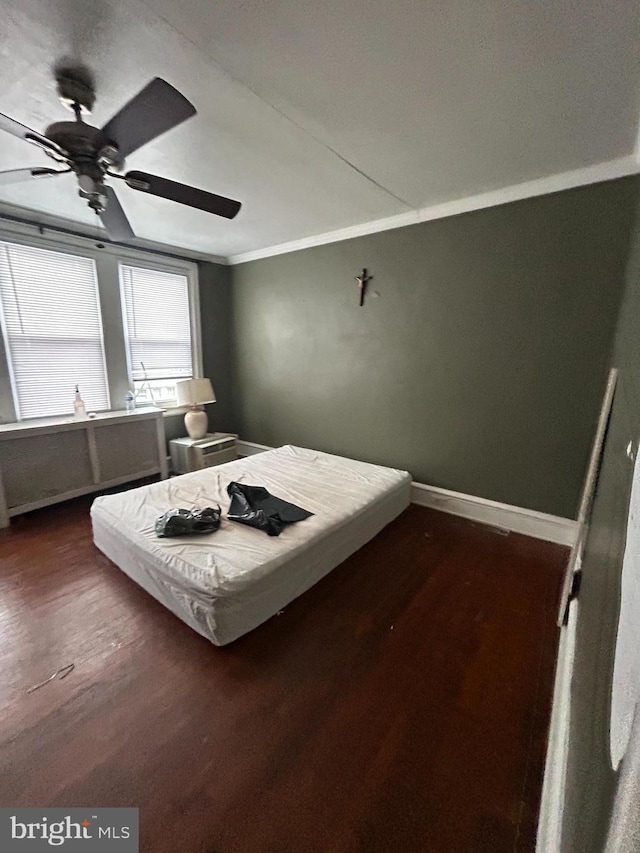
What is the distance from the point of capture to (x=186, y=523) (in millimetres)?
2008

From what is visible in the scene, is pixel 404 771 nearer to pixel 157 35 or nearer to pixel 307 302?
pixel 157 35

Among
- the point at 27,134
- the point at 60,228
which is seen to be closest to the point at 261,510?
the point at 27,134

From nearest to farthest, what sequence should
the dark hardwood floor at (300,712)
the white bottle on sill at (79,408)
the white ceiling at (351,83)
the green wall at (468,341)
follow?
the dark hardwood floor at (300,712), the white ceiling at (351,83), the green wall at (468,341), the white bottle on sill at (79,408)

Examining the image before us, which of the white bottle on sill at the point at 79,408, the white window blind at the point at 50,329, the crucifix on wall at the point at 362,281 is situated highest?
the crucifix on wall at the point at 362,281

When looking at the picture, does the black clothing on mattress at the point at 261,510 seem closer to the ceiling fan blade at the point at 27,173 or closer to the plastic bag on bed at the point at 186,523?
the plastic bag on bed at the point at 186,523

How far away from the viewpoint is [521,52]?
4.39 ft

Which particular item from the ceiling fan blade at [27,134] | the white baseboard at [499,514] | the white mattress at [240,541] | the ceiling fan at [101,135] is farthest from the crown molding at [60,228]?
the white baseboard at [499,514]

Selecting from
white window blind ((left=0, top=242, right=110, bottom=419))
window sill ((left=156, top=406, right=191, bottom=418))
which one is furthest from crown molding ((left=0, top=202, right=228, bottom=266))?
window sill ((left=156, top=406, right=191, bottom=418))

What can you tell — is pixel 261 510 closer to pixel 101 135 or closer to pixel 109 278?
pixel 101 135

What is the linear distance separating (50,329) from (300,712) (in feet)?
11.8

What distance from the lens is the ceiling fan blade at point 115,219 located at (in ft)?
6.35

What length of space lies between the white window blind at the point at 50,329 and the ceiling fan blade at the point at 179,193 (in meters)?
2.00

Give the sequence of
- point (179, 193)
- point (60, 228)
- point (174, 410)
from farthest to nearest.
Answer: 1. point (174, 410)
2. point (60, 228)
3. point (179, 193)

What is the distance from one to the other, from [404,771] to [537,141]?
300cm
